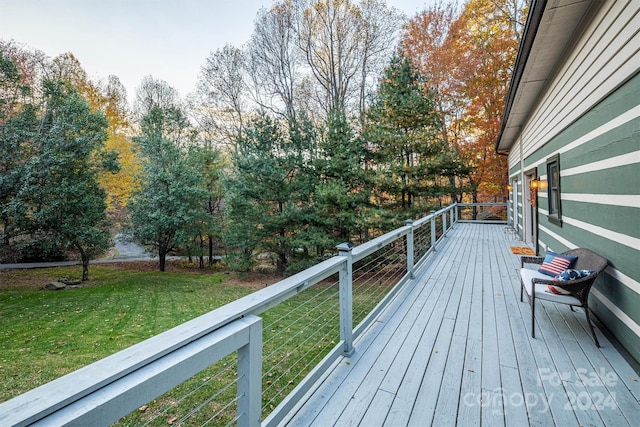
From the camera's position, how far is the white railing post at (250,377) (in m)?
1.35

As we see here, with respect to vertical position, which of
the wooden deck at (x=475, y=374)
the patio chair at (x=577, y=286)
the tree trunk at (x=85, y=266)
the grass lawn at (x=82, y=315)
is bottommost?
the grass lawn at (x=82, y=315)

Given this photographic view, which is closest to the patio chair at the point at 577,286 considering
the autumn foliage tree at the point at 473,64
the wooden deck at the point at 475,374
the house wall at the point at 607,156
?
the house wall at the point at 607,156

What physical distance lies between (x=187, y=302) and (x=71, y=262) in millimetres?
13415

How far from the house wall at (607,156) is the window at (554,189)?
0.20m

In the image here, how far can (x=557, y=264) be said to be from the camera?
132 inches

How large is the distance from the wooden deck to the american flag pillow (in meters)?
0.47

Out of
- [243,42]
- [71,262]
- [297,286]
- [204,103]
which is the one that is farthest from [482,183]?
[71,262]

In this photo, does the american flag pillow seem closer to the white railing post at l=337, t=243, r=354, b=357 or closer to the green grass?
the green grass

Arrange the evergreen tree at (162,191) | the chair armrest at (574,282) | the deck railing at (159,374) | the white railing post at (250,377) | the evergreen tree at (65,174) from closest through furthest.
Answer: the deck railing at (159,374) → the white railing post at (250,377) → the chair armrest at (574,282) → the evergreen tree at (65,174) → the evergreen tree at (162,191)

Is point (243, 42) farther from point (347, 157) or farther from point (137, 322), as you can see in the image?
point (137, 322)

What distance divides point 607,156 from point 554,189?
2.50 m

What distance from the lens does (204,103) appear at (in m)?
16.8

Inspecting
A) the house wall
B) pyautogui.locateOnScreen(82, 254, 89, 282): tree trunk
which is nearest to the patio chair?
the house wall

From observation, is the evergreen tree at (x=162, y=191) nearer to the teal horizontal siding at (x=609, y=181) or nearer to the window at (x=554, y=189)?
the window at (x=554, y=189)
